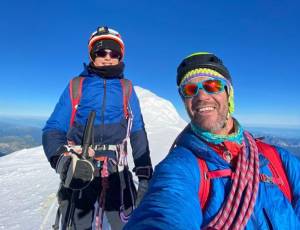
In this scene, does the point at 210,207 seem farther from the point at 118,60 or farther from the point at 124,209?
the point at 118,60

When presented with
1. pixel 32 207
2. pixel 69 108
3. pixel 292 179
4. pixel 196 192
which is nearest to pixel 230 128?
pixel 292 179

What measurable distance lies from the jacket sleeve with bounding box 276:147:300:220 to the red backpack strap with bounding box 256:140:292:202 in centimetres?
4

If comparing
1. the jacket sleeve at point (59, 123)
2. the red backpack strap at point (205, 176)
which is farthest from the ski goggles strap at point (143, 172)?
the red backpack strap at point (205, 176)

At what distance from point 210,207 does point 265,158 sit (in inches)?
32.8

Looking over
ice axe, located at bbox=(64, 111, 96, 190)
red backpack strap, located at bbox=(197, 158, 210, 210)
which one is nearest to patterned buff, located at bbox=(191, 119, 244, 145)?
red backpack strap, located at bbox=(197, 158, 210, 210)

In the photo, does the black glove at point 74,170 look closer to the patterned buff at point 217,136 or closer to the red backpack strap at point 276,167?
the patterned buff at point 217,136

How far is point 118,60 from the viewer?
16.4 ft

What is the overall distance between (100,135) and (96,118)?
26cm

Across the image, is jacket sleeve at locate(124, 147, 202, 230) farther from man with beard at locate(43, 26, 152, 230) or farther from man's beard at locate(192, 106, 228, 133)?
man with beard at locate(43, 26, 152, 230)

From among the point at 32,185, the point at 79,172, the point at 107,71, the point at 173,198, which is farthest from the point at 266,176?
the point at 32,185

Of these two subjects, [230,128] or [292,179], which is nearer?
[292,179]

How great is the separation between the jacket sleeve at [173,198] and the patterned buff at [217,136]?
0.29 metres

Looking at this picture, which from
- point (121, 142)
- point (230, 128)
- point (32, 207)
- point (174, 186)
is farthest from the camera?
point (32, 207)

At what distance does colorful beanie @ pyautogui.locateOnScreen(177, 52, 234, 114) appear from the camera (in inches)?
127
